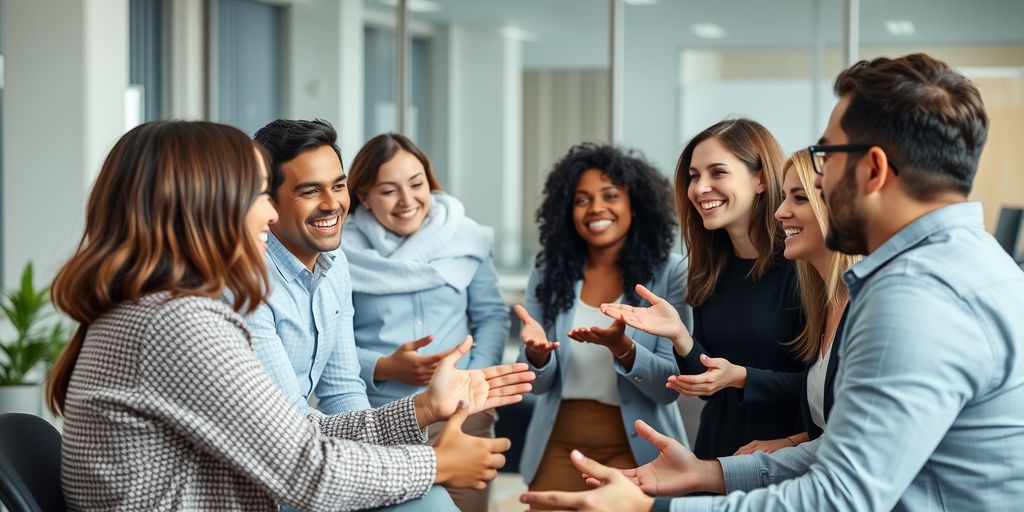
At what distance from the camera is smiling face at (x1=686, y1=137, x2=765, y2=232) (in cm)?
264

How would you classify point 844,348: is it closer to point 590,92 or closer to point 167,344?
point 167,344

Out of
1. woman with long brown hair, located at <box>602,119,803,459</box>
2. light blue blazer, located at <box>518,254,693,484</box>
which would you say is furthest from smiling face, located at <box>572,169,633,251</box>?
woman with long brown hair, located at <box>602,119,803,459</box>

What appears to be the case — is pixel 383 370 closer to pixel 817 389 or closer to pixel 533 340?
pixel 533 340

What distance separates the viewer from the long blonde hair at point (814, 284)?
7.45 ft

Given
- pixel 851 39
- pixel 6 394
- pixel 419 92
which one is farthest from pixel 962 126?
pixel 419 92

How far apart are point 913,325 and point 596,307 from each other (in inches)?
65.7

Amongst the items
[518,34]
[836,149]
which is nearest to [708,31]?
[518,34]

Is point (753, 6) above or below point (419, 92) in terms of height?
above

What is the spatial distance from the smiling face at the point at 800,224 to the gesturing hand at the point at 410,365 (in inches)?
41.0

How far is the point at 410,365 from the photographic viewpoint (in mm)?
2912

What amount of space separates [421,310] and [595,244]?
1.90 ft

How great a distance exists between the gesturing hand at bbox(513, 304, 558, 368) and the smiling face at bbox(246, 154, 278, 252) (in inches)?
43.7

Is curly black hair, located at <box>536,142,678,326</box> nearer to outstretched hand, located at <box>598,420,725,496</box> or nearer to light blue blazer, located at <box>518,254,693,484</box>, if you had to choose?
light blue blazer, located at <box>518,254,693,484</box>

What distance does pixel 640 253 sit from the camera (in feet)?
10.0
